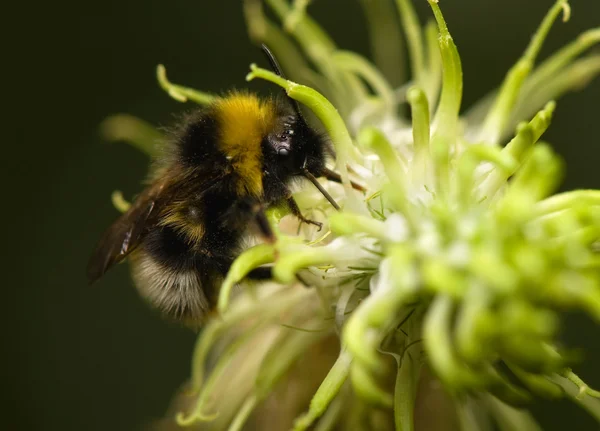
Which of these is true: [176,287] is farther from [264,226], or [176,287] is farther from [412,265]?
[412,265]

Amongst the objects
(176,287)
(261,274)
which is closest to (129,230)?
(176,287)

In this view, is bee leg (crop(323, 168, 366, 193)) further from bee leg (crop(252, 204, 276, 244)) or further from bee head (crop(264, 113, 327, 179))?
bee leg (crop(252, 204, 276, 244))

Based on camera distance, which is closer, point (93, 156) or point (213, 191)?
point (213, 191)

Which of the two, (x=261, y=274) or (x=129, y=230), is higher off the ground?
(x=129, y=230)

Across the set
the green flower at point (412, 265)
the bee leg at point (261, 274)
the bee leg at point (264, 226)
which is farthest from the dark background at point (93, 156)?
the bee leg at point (264, 226)

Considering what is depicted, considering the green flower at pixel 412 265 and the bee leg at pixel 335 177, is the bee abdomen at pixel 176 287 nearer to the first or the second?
the green flower at pixel 412 265

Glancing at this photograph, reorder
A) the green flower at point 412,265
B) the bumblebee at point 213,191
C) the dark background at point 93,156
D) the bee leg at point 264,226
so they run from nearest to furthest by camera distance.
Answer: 1. the green flower at point 412,265
2. the bee leg at point 264,226
3. the bumblebee at point 213,191
4. the dark background at point 93,156

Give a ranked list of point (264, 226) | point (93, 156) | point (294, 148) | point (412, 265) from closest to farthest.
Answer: point (412, 265) < point (264, 226) < point (294, 148) < point (93, 156)

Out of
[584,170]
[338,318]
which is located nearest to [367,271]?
[338,318]
